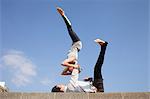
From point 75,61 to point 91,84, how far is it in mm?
1458

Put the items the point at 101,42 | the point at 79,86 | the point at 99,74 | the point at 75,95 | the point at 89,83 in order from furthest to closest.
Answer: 1. the point at 101,42
2. the point at 99,74
3. the point at 89,83
4. the point at 79,86
5. the point at 75,95

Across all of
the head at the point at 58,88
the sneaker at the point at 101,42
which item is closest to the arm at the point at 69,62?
the sneaker at the point at 101,42

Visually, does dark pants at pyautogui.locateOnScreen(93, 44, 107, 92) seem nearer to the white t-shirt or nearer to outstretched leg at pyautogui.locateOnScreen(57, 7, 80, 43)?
the white t-shirt

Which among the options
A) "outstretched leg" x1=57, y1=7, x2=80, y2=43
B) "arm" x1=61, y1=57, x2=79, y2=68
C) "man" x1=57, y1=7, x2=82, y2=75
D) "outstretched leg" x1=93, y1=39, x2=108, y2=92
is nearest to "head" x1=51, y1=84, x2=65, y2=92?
"outstretched leg" x1=93, y1=39, x2=108, y2=92

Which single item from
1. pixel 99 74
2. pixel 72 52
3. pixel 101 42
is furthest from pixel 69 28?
pixel 99 74

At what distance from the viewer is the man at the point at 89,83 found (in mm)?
10273

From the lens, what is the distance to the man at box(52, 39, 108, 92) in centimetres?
1027

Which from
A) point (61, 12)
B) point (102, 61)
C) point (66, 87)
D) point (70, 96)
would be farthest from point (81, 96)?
point (61, 12)

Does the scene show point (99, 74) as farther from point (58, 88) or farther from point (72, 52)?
point (72, 52)

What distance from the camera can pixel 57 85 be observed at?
405 inches

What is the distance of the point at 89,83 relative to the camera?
35.0 feet

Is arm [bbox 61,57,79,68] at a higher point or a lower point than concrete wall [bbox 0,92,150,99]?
higher

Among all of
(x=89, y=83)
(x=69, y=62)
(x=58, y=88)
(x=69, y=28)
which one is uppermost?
(x=69, y=28)

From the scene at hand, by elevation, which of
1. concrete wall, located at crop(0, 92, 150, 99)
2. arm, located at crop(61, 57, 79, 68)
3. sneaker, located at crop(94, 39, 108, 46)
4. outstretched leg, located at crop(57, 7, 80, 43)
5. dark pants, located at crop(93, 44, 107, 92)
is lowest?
concrete wall, located at crop(0, 92, 150, 99)
